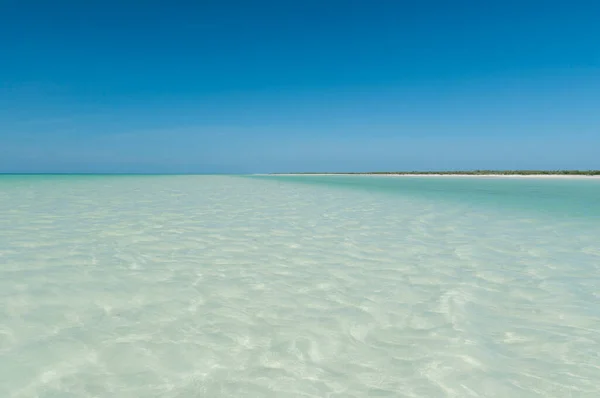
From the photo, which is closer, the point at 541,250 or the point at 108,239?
the point at 541,250

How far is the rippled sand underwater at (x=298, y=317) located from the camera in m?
2.40

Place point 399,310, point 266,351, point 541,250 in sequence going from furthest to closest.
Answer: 1. point 541,250
2. point 399,310
3. point 266,351

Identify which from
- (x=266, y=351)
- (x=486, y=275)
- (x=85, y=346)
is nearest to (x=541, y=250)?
(x=486, y=275)

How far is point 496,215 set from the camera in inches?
425

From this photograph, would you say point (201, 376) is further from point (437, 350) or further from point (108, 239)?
point (108, 239)

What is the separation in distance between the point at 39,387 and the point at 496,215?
35.5 ft

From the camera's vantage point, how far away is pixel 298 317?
3377 millimetres

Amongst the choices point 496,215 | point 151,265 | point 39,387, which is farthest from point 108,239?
point 496,215

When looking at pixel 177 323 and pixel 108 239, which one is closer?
pixel 177 323

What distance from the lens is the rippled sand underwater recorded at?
2.40 meters

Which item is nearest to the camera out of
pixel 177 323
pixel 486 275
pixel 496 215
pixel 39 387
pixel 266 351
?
pixel 39 387

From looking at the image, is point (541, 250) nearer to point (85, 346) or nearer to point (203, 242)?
point (203, 242)

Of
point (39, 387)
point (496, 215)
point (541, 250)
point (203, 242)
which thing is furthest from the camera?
point (496, 215)

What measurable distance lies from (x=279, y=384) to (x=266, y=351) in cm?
42
